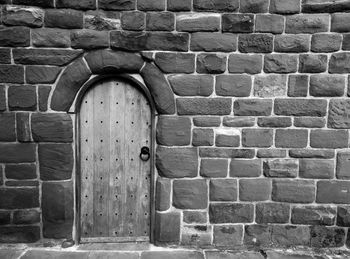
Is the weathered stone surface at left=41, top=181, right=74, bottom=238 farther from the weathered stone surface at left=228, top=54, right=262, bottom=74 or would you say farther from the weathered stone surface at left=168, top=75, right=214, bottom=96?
the weathered stone surface at left=228, top=54, right=262, bottom=74

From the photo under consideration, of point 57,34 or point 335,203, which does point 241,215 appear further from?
point 57,34

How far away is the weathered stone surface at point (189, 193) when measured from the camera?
317cm

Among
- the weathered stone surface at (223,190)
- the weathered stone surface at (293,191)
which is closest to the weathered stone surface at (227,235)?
the weathered stone surface at (223,190)

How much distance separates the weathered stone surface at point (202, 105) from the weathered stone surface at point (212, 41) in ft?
1.67

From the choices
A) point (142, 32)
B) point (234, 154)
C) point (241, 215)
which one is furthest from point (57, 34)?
point (241, 215)

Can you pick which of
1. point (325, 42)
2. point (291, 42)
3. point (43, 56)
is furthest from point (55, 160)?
point (325, 42)

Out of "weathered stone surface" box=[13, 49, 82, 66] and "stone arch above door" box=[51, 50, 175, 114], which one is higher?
"weathered stone surface" box=[13, 49, 82, 66]

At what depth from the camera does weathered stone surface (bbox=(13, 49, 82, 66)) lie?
301 cm

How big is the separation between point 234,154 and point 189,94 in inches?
30.5

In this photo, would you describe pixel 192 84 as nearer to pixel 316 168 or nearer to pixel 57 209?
pixel 316 168

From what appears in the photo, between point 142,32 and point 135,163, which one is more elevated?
point 142,32

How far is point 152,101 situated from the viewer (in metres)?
3.15

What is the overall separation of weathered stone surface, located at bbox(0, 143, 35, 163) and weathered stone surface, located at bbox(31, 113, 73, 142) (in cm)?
14

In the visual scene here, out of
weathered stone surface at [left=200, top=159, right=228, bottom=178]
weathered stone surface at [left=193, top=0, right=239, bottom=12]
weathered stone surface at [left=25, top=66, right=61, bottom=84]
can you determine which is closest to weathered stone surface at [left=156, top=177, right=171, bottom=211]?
weathered stone surface at [left=200, top=159, right=228, bottom=178]
